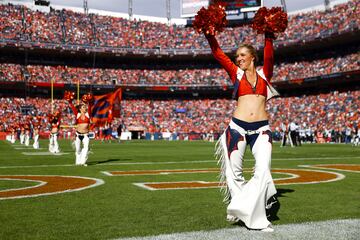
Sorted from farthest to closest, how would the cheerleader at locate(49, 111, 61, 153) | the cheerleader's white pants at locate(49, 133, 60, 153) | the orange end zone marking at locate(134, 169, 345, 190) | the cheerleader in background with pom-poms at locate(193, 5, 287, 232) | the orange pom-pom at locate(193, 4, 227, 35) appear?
the cheerleader at locate(49, 111, 61, 153) → the cheerleader's white pants at locate(49, 133, 60, 153) → the orange end zone marking at locate(134, 169, 345, 190) → the orange pom-pom at locate(193, 4, 227, 35) → the cheerleader in background with pom-poms at locate(193, 5, 287, 232)

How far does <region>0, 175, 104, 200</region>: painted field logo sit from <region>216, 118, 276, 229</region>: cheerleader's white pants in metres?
3.31

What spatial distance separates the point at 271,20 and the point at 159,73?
61.5m

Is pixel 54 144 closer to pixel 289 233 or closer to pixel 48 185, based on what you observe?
pixel 48 185

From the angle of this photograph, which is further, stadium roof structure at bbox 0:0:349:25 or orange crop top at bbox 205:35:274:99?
stadium roof structure at bbox 0:0:349:25

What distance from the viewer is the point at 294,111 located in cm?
5459

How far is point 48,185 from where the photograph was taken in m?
8.44

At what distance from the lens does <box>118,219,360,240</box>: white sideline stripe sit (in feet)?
13.9

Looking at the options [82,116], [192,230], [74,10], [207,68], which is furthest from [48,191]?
[74,10]

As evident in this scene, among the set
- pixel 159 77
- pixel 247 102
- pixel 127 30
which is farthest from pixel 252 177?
pixel 127 30

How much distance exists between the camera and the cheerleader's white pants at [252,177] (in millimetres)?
4719

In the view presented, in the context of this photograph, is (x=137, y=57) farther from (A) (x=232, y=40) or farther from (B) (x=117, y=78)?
(A) (x=232, y=40)

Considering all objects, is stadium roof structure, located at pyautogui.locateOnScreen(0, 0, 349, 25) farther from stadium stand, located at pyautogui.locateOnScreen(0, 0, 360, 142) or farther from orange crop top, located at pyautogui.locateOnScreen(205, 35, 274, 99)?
orange crop top, located at pyautogui.locateOnScreen(205, 35, 274, 99)

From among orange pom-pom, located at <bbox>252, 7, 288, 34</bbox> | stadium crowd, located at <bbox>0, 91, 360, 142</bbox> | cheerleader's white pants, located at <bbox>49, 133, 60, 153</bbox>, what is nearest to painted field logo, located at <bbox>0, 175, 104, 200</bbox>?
orange pom-pom, located at <bbox>252, 7, 288, 34</bbox>

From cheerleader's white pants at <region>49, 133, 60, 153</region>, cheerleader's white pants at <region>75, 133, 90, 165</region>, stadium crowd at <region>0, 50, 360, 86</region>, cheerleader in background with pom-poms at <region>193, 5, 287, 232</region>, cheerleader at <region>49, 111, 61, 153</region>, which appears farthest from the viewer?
stadium crowd at <region>0, 50, 360, 86</region>
